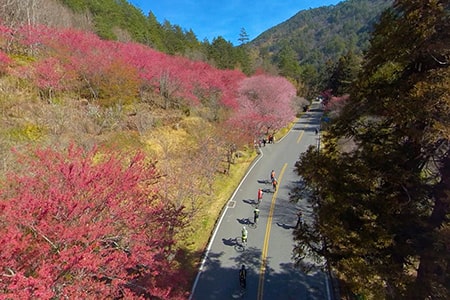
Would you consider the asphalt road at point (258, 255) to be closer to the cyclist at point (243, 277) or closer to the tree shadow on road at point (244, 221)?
the tree shadow on road at point (244, 221)

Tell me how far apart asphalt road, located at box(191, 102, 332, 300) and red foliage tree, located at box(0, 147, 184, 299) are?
3.81 metres

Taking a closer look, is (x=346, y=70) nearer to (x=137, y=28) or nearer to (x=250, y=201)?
(x=137, y=28)

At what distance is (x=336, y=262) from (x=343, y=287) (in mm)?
5867

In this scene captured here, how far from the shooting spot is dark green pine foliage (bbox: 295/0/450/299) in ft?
17.8

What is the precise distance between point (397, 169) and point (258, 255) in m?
9.34

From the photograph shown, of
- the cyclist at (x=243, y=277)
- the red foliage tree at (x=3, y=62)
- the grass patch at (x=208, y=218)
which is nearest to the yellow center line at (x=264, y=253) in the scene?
the cyclist at (x=243, y=277)

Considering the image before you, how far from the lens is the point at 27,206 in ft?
20.9

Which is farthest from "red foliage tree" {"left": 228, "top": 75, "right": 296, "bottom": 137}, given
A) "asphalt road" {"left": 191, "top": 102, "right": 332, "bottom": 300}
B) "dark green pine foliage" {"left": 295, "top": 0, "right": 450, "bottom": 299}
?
"dark green pine foliage" {"left": 295, "top": 0, "right": 450, "bottom": 299}

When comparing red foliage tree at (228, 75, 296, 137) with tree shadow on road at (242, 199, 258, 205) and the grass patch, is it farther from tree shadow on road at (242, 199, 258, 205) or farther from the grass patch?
tree shadow on road at (242, 199, 258, 205)

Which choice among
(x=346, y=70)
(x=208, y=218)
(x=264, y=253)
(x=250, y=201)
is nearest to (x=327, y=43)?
(x=346, y=70)

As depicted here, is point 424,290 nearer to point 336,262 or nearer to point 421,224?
point 421,224

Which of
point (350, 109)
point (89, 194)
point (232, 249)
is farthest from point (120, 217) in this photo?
point (232, 249)

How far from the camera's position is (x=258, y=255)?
14.0 meters

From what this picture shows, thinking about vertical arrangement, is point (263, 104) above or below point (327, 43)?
below
